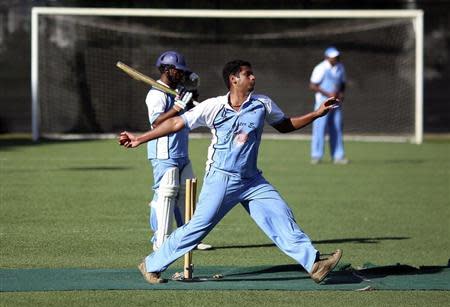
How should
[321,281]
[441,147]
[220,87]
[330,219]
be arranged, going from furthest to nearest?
1. [220,87]
2. [441,147]
3. [330,219]
4. [321,281]

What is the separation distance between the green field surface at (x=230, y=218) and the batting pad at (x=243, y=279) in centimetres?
23

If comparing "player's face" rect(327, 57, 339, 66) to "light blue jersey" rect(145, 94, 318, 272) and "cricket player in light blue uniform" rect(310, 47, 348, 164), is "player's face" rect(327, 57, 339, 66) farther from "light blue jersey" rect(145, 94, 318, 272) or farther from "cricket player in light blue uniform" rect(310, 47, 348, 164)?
"light blue jersey" rect(145, 94, 318, 272)

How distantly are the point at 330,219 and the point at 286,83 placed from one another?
1405 cm

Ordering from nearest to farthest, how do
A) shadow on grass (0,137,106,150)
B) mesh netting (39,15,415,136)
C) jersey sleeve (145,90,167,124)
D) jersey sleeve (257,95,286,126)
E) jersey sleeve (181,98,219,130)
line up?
jersey sleeve (181,98,219,130) < jersey sleeve (257,95,286,126) < jersey sleeve (145,90,167,124) < shadow on grass (0,137,106,150) < mesh netting (39,15,415,136)

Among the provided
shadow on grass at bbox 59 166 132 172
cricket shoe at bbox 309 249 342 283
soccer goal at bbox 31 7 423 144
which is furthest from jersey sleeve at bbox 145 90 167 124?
soccer goal at bbox 31 7 423 144

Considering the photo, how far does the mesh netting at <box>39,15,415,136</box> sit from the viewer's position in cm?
2775

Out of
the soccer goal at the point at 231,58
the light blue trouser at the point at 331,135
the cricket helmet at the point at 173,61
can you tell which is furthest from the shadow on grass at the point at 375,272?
the soccer goal at the point at 231,58

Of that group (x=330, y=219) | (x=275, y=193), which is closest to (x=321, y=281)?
(x=275, y=193)

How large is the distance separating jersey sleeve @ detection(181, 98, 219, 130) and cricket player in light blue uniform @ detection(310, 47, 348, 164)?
487 inches

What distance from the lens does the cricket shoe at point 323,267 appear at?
32.5 ft

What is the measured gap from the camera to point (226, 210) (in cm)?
995

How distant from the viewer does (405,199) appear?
1720cm

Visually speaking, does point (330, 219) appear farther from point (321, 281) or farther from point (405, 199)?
point (321, 281)

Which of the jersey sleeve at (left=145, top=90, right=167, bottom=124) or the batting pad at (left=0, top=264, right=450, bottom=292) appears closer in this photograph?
the batting pad at (left=0, top=264, right=450, bottom=292)
